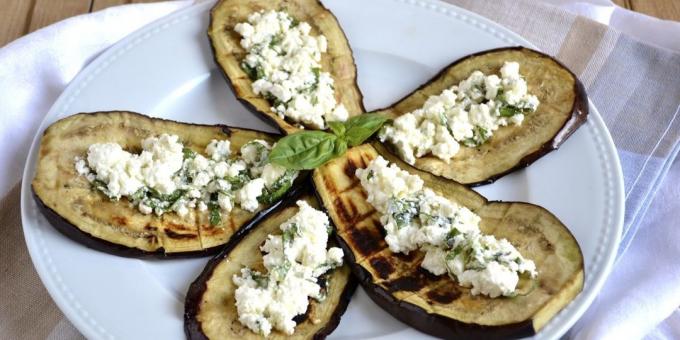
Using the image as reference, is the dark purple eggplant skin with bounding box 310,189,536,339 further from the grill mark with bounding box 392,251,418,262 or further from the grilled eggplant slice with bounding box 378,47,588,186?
the grilled eggplant slice with bounding box 378,47,588,186

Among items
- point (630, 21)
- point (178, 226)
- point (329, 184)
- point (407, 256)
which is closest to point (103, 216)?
point (178, 226)

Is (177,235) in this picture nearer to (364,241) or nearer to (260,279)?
(260,279)

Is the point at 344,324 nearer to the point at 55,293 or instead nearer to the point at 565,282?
the point at 565,282

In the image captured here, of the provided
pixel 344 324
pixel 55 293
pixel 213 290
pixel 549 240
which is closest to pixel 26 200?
pixel 55 293

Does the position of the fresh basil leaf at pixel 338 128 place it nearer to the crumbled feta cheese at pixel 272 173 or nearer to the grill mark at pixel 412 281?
the crumbled feta cheese at pixel 272 173

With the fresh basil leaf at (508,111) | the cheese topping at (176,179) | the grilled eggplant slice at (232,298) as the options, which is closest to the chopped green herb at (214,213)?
the cheese topping at (176,179)
